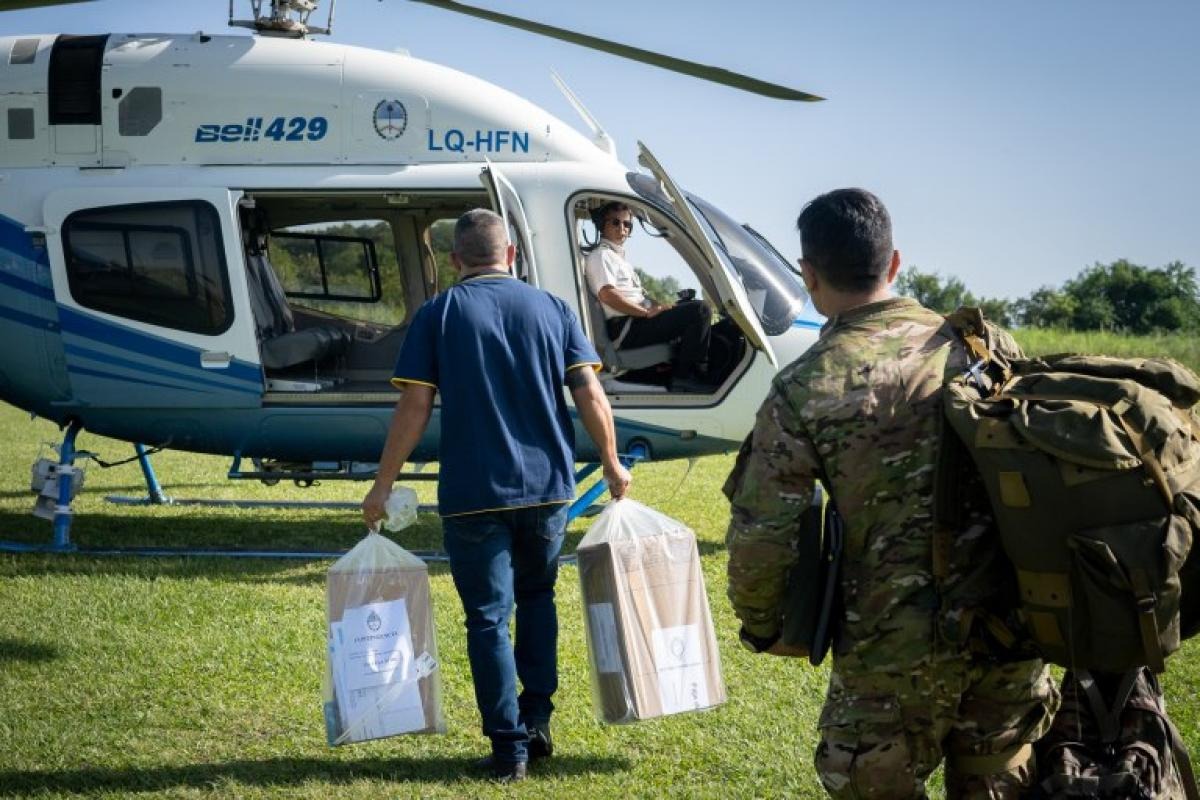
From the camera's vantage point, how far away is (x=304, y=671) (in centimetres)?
569

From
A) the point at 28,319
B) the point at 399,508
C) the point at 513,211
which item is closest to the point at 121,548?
the point at 28,319

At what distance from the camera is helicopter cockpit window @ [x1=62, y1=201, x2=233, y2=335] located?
7.98 m

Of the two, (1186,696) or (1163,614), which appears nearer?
(1163,614)

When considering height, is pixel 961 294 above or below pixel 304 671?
below

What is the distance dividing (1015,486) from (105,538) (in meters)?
7.33

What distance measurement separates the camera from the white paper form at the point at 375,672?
14.3ft

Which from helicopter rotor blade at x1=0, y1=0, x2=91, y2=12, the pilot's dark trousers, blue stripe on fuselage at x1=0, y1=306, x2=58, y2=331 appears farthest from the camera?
the pilot's dark trousers

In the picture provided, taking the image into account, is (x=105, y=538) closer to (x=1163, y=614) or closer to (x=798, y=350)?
(x=798, y=350)

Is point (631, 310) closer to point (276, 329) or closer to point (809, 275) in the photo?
point (276, 329)

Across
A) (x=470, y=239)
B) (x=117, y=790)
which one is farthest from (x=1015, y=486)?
(x=117, y=790)

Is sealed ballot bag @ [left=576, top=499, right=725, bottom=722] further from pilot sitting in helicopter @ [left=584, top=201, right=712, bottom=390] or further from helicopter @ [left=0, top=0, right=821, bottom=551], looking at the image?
pilot sitting in helicopter @ [left=584, top=201, right=712, bottom=390]

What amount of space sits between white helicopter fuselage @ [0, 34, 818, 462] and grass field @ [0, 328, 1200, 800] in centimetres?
96

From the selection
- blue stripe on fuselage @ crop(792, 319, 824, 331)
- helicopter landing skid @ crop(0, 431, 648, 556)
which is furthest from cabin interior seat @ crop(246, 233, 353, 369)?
blue stripe on fuselage @ crop(792, 319, 824, 331)

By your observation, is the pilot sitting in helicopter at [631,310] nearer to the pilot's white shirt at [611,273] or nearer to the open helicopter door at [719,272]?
the pilot's white shirt at [611,273]
